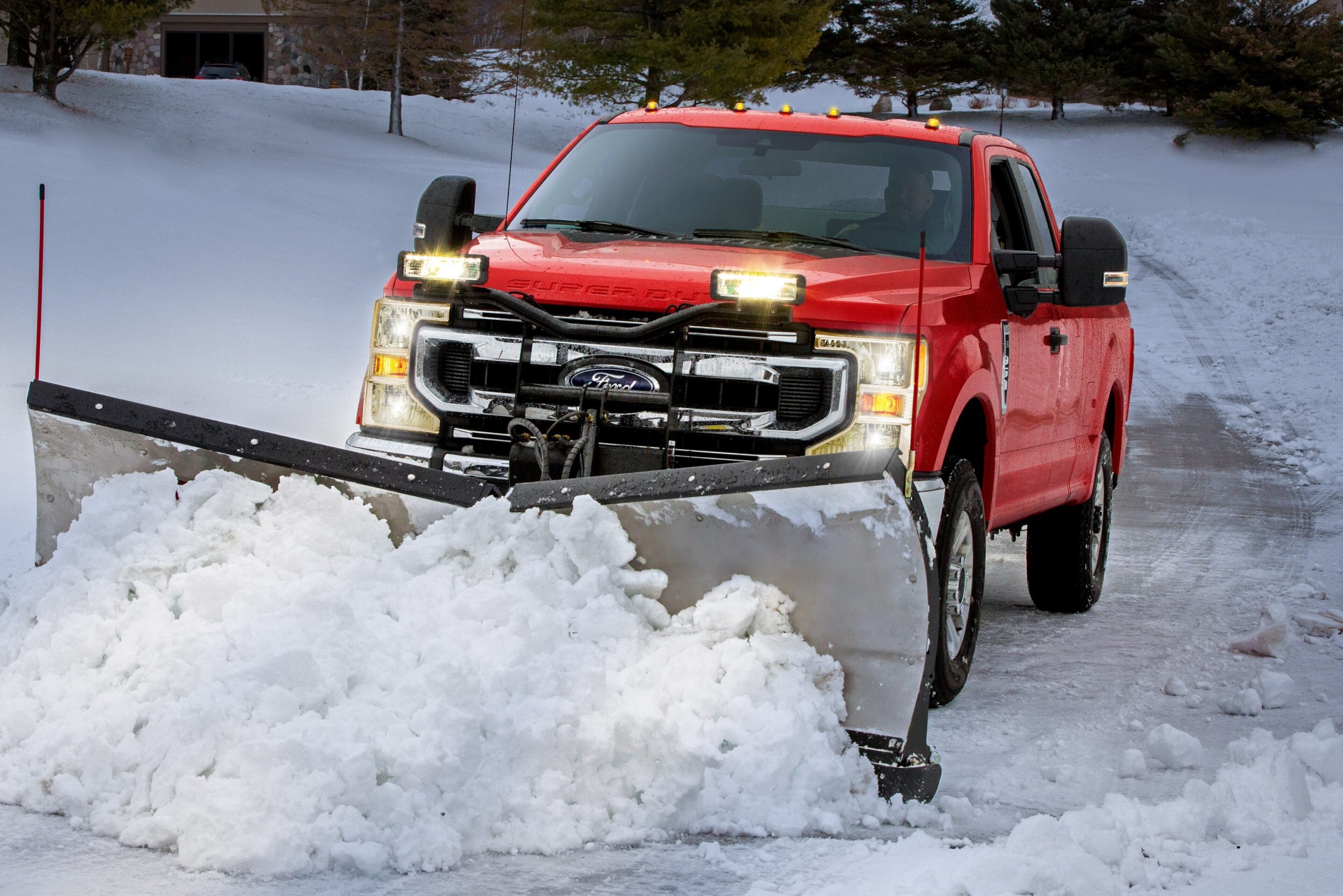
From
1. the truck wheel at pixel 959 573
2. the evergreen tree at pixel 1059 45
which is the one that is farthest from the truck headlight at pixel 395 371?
the evergreen tree at pixel 1059 45

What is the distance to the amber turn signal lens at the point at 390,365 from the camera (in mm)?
4934

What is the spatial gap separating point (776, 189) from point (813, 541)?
2.12m

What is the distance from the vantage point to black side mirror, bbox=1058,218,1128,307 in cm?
548

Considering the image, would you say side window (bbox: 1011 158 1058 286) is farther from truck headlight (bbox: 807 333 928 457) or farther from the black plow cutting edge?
the black plow cutting edge

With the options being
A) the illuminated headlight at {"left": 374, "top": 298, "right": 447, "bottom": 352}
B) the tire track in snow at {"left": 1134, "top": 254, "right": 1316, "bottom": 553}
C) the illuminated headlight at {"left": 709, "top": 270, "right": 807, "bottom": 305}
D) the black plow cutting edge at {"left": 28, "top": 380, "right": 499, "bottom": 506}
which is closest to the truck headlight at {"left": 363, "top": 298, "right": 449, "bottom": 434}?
the illuminated headlight at {"left": 374, "top": 298, "right": 447, "bottom": 352}

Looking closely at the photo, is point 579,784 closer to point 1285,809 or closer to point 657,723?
point 657,723

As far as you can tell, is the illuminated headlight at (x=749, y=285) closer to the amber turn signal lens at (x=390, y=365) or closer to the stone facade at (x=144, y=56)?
the amber turn signal lens at (x=390, y=365)

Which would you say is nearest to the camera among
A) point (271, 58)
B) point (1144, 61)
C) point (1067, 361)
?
point (1067, 361)

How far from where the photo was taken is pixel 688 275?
15.5 feet

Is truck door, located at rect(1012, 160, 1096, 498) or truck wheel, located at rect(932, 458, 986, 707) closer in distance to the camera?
truck wheel, located at rect(932, 458, 986, 707)

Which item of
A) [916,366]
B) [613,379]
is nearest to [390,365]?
[613,379]

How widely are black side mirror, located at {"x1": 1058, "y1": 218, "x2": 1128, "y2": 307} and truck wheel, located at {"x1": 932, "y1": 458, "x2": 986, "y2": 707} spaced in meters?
0.87

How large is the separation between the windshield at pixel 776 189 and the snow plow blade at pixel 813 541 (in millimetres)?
1746

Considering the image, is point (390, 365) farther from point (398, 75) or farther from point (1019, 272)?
point (398, 75)
